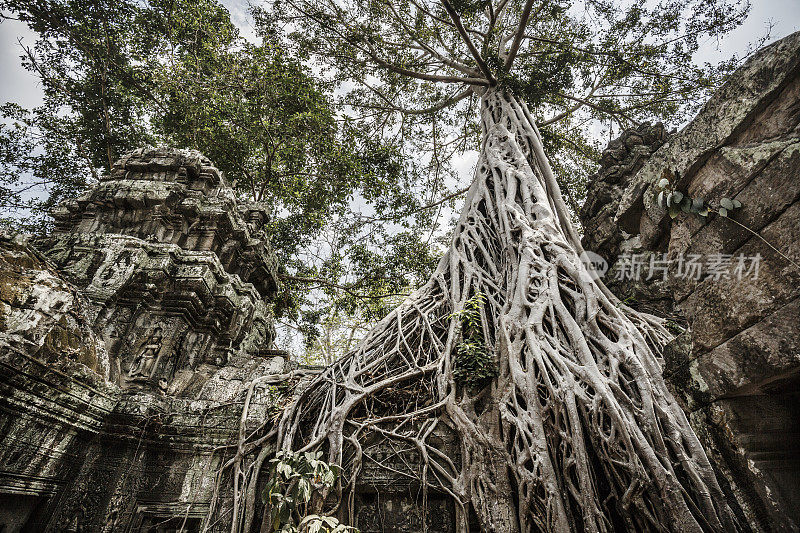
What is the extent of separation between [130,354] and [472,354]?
2.72 m

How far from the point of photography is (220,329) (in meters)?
3.77

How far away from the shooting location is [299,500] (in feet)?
6.83

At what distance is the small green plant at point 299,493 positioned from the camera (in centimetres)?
204

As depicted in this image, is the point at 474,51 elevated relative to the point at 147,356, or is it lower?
elevated

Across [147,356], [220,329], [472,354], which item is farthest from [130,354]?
[472,354]

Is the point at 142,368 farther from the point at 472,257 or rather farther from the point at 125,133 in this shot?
the point at 125,133

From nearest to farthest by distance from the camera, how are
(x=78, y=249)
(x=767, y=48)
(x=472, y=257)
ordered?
(x=767, y=48) → (x=78, y=249) → (x=472, y=257)

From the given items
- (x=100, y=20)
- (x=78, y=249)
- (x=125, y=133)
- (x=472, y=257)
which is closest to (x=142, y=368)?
(x=78, y=249)

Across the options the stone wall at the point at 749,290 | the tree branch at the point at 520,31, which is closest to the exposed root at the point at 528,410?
the stone wall at the point at 749,290

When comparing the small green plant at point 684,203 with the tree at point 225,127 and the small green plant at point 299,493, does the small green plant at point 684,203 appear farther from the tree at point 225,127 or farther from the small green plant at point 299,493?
the tree at point 225,127

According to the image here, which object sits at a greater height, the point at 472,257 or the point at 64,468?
the point at 472,257

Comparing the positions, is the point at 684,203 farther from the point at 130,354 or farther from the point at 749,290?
the point at 130,354

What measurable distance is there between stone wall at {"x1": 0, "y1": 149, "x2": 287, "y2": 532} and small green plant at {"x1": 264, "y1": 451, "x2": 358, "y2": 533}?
564 millimetres

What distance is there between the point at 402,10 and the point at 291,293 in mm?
5068
